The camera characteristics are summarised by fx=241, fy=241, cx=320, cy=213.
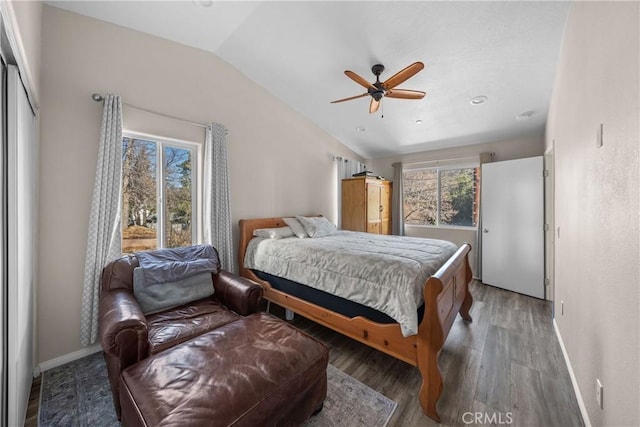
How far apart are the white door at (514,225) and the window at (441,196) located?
59 cm

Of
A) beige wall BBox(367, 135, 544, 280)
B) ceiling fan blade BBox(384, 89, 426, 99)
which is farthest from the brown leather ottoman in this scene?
beige wall BBox(367, 135, 544, 280)

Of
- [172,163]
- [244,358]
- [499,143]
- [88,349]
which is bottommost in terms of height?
[88,349]

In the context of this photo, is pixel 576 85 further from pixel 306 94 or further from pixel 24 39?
pixel 24 39

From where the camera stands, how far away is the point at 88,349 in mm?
2121

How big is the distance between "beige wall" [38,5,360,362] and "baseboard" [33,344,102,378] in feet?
0.15

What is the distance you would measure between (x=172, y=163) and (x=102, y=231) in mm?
962

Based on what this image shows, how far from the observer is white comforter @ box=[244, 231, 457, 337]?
5.55 feet

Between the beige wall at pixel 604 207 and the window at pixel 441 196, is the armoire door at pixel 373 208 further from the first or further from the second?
the beige wall at pixel 604 207

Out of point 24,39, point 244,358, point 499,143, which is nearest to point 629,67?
point 244,358

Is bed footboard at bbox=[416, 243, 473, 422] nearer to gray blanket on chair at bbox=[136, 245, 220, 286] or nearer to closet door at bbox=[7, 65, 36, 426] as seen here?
gray blanket on chair at bbox=[136, 245, 220, 286]

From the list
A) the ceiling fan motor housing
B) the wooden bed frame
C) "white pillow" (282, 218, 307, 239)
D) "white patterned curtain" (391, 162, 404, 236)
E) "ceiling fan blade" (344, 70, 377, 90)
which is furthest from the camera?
"white patterned curtain" (391, 162, 404, 236)

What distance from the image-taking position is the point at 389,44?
2338 millimetres

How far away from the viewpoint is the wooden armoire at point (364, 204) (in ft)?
15.0

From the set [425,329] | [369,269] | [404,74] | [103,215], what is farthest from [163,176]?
[425,329]
